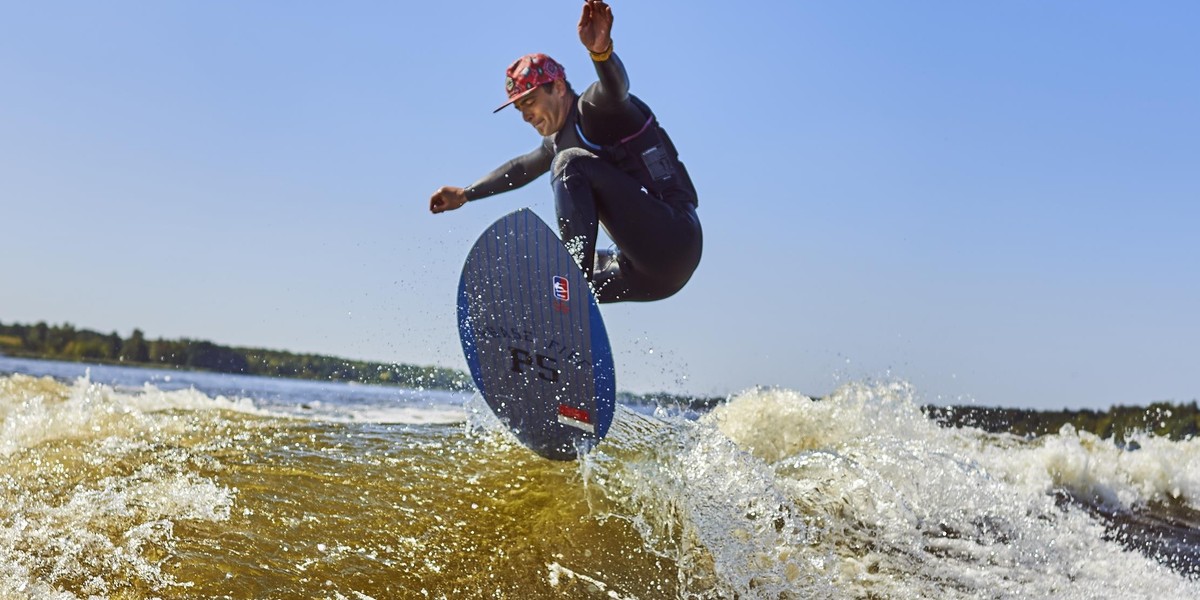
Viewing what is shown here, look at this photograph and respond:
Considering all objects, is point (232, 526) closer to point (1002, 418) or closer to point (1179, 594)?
point (1179, 594)

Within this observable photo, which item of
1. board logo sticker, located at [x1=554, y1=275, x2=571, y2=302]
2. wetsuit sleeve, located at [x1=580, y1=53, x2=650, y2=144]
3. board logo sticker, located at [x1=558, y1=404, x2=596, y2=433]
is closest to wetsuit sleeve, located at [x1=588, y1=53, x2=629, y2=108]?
wetsuit sleeve, located at [x1=580, y1=53, x2=650, y2=144]

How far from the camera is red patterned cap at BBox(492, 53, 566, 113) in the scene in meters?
5.40

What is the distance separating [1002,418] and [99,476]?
1152 centimetres

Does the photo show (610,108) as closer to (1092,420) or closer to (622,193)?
(622,193)

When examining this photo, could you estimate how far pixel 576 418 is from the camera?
193 inches

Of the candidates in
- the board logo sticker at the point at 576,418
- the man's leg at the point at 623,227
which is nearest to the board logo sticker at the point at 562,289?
the man's leg at the point at 623,227

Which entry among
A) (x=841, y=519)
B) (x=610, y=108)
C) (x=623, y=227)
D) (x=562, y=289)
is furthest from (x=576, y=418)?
(x=610, y=108)

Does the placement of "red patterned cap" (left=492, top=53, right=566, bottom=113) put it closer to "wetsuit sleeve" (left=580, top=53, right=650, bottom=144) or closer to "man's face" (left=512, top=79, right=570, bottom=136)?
"man's face" (left=512, top=79, right=570, bottom=136)

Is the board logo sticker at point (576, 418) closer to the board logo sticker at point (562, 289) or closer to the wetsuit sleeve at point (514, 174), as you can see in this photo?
the board logo sticker at point (562, 289)

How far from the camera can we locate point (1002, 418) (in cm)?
1222

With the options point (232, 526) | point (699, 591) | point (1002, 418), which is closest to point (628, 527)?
point (699, 591)

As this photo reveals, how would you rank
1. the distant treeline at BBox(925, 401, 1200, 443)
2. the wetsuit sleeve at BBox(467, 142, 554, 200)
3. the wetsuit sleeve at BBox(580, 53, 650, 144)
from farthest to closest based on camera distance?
the distant treeline at BBox(925, 401, 1200, 443) < the wetsuit sleeve at BBox(467, 142, 554, 200) < the wetsuit sleeve at BBox(580, 53, 650, 144)

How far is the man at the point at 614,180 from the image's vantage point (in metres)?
5.15

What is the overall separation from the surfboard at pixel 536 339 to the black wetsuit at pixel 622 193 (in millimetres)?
297
